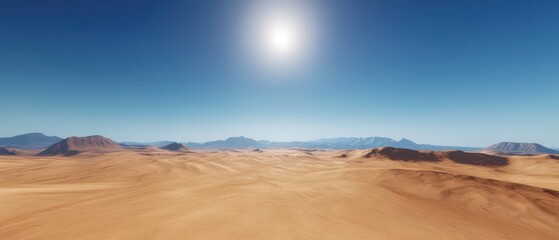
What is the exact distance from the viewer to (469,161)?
57.6 meters

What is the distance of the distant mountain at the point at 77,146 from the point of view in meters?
121

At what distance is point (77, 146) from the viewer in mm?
141500

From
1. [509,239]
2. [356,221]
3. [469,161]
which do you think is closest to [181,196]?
[356,221]

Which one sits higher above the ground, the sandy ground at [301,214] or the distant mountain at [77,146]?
the distant mountain at [77,146]

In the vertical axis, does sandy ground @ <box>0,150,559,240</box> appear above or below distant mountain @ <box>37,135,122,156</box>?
below

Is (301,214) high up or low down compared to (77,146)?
down

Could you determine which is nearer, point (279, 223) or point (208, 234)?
Result: point (208, 234)

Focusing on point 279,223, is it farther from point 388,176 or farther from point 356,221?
point 388,176

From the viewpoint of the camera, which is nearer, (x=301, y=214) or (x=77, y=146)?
(x=301, y=214)

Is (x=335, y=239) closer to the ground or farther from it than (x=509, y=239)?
farther from it

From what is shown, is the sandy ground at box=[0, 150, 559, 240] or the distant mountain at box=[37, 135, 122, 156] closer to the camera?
the sandy ground at box=[0, 150, 559, 240]

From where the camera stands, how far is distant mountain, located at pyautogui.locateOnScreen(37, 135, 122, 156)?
12116cm

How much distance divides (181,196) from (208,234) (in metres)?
6.65

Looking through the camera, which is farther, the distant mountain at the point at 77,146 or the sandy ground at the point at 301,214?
the distant mountain at the point at 77,146
